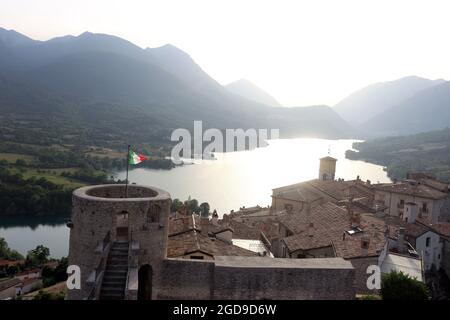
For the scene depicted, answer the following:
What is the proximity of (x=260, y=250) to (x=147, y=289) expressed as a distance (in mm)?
12671

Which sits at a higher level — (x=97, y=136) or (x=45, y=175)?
(x=97, y=136)

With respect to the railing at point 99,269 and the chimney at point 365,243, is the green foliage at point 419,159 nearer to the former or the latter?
the chimney at point 365,243

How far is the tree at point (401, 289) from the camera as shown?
66.6 ft

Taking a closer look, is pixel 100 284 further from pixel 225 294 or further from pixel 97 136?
pixel 97 136

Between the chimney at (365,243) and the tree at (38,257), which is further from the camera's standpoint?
the tree at (38,257)

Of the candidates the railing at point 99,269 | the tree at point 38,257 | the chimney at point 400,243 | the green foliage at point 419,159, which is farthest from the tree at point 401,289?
the green foliage at point 419,159

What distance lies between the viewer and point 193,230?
2384 cm

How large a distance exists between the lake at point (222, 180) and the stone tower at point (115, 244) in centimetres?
5955

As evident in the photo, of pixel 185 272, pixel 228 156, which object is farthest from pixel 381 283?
pixel 228 156

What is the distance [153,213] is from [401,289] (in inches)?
483

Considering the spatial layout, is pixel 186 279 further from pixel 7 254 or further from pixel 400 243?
pixel 7 254

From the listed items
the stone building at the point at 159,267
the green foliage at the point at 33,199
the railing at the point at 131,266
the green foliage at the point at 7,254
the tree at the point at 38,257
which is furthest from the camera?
the green foliage at the point at 33,199

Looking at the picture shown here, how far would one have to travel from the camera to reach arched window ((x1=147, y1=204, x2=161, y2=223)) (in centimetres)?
1619

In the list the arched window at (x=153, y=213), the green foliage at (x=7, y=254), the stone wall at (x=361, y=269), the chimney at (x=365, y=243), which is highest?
the arched window at (x=153, y=213)
